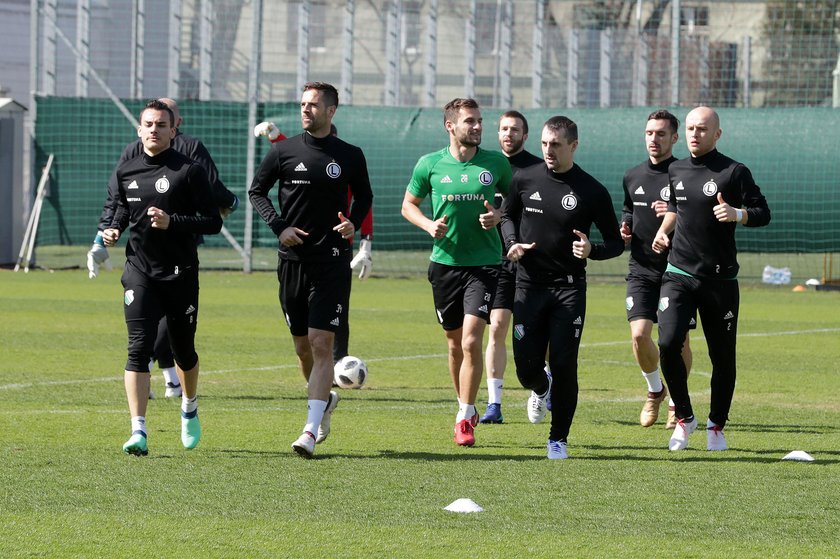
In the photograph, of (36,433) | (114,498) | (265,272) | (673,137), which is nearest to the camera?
(114,498)

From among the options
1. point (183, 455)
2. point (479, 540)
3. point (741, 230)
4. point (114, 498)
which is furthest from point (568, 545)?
point (741, 230)

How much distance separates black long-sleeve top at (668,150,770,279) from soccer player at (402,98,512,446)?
128 centimetres

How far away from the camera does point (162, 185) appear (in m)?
8.80

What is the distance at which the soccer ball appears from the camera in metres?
11.9

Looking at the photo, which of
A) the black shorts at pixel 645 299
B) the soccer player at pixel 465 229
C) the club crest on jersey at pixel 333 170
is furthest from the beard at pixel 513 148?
the club crest on jersey at pixel 333 170

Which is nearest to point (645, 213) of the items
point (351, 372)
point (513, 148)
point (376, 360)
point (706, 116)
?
point (513, 148)

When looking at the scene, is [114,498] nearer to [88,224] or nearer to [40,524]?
Answer: [40,524]

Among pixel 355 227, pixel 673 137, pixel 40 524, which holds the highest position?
pixel 673 137

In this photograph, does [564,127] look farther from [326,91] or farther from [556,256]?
[326,91]

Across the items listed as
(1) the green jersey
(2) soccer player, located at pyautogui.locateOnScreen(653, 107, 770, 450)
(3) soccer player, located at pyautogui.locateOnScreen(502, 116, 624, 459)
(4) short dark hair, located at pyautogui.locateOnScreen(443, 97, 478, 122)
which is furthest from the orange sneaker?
(4) short dark hair, located at pyautogui.locateOnScreen(443, 97, 478, 122)

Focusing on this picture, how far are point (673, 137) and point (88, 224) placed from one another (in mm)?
17983

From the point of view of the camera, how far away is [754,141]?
959 inches

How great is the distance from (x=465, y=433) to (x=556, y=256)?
50.8 inches

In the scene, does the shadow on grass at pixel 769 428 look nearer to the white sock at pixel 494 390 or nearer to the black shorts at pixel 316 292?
the white sock at pixel 494 390
